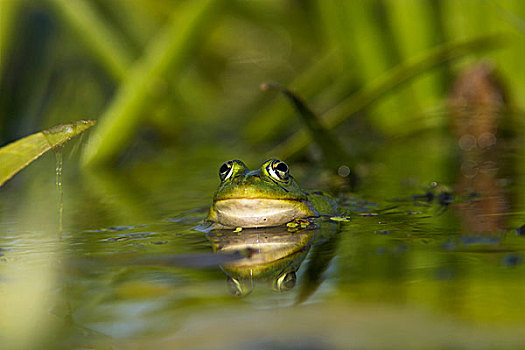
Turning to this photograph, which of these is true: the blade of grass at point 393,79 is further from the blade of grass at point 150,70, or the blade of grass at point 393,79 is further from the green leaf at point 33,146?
the green leaf at point 33,146

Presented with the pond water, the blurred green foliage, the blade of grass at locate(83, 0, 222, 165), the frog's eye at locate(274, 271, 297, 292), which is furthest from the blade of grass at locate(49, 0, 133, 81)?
the frog's eye at locate(274, 271, 297, 292)

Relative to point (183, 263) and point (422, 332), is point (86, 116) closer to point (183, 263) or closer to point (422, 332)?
point (183, 263)

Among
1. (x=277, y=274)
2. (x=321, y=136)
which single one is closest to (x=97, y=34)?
(x=321, y=136)

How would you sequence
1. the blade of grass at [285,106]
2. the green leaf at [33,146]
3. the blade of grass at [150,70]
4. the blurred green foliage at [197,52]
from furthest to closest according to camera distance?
1. the blade of grass at [285,106]
2. the blurred green foliage at [197,52]
3. the blade of grass at [150,70]
4. the green leaf at [33,146]

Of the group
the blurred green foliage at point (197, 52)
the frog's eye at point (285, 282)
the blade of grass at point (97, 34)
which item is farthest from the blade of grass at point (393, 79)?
the frog's eye at point (285, 282)

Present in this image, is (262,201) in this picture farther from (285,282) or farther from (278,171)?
(285,282)

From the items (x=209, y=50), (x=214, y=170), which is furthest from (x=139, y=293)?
(x=209, y=50)

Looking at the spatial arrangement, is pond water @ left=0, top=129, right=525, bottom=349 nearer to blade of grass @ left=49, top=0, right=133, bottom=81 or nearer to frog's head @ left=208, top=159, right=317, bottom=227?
frog's head @ left=208, top=159, right=317, bottom=227
